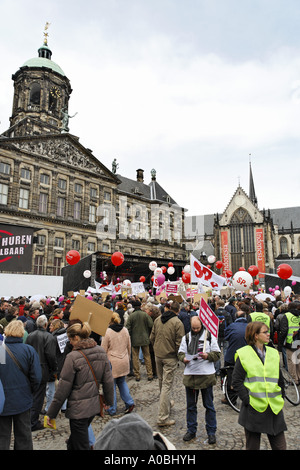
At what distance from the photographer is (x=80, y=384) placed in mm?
3893

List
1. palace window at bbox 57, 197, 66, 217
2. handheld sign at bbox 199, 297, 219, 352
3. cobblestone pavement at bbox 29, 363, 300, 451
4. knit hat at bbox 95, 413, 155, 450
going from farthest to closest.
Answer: palace window at bbox 57, 197, 66, 217 → handheld sign at bbox 199, 297, 219, 352 → cobblestone pavement at bbox 29, 363, 300, 451 → knit hat at bbox 95, 413, 155, 450

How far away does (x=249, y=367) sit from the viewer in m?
3.51

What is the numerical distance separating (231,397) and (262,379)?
11.1ft

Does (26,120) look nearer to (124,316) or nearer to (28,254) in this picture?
(28,254)

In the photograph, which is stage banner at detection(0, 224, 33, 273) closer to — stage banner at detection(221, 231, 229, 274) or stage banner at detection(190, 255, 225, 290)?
stage banner at detection(190, 255, 225, 290)

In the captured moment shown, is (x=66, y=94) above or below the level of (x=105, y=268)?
above

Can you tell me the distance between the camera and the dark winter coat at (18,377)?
3.85 metres

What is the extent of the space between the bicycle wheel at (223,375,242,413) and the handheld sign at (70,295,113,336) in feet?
9.46

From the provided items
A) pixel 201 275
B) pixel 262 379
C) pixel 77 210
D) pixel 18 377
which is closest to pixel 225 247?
pixel 77 210

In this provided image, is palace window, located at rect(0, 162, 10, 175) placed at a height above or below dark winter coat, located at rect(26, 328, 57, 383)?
above

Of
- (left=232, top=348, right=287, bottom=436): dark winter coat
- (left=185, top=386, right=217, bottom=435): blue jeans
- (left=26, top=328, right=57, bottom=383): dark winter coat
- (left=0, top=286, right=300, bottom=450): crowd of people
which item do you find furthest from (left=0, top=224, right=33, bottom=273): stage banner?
(left=232, top=348, right=287, bottom=436): dark winter coat

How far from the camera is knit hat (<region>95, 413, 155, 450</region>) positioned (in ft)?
5.59

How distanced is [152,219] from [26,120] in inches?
886

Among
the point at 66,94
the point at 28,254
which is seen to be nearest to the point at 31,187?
the point at 66,94
